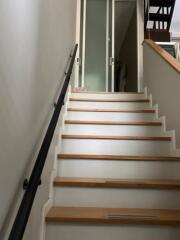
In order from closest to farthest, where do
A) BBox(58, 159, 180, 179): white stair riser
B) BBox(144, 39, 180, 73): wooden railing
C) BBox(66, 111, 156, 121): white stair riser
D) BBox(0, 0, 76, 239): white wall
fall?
BBox(0, 0, 76, 239): white wall, BBox(58, 159, 180, 179): white stair riser, BBox(144, 39, 180, 73): wooden railing, BBox(66, 111, 156, 121): white stair riser

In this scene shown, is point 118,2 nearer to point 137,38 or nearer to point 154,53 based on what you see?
point 137,38

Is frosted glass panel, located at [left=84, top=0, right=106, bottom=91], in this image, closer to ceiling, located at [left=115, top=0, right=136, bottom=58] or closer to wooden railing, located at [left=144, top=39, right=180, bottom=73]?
ceiling, located at [left=115, top=0, right=136, bottom=58]

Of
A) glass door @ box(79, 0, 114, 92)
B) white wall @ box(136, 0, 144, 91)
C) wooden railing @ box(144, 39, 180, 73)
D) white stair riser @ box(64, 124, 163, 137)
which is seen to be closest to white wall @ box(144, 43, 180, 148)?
wooden railing @ box(144, 39, 180, 73)

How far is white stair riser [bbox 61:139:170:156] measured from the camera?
2609 mm

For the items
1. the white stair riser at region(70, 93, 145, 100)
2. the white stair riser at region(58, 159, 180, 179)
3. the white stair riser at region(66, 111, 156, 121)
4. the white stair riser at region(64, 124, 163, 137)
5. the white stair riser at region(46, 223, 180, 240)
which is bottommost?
the white stair riser at region(46, 223, 180, 240)

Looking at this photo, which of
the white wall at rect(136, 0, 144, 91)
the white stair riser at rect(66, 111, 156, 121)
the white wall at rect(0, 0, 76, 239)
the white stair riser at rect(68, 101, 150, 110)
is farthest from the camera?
the white wall at rect(136, 0, 144, 91)

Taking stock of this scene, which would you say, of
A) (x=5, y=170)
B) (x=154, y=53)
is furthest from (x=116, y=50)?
(x=5, y=170)

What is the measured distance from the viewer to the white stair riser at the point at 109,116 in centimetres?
323

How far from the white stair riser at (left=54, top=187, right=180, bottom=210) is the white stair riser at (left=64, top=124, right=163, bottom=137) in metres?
0.98

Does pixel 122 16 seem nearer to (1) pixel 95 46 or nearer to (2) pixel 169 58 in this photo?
(1) pixel 95 46

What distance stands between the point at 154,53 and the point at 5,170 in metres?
2.99

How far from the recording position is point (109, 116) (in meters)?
3.24

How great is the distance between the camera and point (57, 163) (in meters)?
2.29

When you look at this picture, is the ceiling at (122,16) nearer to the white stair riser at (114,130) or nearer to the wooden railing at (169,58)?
the wooden railing at (169,58)
